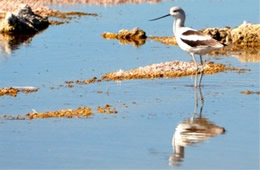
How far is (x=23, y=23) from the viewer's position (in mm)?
37844

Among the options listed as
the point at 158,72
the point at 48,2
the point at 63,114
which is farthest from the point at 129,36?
the point at 48,2

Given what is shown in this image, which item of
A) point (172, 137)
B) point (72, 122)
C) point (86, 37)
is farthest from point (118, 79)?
point (86, 37)

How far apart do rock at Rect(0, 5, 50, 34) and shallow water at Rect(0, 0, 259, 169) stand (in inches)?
178

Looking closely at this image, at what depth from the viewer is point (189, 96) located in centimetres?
2012

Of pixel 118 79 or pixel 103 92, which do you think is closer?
pixel 103 92

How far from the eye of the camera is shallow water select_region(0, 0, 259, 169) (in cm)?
1420

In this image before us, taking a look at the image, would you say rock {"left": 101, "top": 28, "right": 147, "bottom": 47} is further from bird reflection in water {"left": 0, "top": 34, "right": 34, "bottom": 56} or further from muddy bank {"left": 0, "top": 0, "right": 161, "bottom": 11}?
muddy bank {"left": 0, "top": 0, "right": 161, "bottom": 11}

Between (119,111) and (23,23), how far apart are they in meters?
20.6

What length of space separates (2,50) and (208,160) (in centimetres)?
1839

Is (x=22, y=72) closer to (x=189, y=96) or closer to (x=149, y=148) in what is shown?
(x=189, y=96)

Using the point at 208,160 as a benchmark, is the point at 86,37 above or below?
above

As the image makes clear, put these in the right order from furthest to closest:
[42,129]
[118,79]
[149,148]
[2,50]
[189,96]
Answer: [2,50], [118,79], [189,96], [42,129], [149,148]

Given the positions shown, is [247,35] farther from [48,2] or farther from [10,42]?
[48,2]

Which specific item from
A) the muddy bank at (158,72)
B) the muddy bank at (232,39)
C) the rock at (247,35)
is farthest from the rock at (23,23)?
the muddy bank at (158,72)
